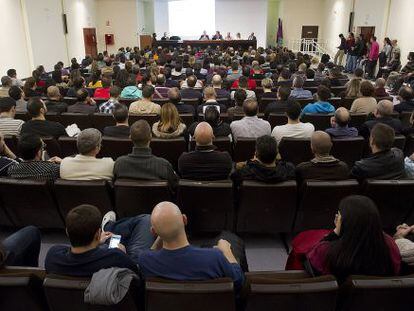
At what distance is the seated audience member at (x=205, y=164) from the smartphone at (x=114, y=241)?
3.16 feet

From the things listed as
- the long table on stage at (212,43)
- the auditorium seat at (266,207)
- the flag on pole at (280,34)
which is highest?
the flag on pole at (280,34)

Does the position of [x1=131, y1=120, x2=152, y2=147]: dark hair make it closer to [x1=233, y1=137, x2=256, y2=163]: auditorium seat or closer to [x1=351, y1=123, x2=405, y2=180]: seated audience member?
[x1=233, y1=137, x2=256, y2=163]: auditorium seat

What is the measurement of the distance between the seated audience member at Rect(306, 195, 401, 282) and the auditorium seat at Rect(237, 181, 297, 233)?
932 mm

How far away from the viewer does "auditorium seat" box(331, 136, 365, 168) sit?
13.0 feet

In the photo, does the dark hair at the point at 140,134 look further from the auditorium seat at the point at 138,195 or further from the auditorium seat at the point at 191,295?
the auditorium seat at the point at 191,295

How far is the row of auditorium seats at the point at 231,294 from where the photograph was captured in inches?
61.6

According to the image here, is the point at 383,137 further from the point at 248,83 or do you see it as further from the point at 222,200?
the point at 248,83

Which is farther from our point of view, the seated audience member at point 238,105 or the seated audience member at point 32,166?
the seated audience member at point 238,105

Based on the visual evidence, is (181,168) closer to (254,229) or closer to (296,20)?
(254,229)

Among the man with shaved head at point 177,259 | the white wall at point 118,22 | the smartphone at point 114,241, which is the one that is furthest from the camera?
the white wall at point 118,22

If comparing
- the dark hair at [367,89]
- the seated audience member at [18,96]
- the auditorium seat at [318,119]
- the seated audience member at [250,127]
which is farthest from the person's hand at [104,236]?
the dark hair at [367,89]

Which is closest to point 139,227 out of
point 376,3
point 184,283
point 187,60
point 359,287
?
point 184,283

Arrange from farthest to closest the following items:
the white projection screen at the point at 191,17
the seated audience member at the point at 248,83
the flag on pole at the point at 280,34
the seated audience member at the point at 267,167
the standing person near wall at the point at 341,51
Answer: the white projection screen at the point at 191,17
the flag on pole at the point at 280,34
the standing person near wall at the point at 341,51
the seated audience member at the point at 248,83
the seated audience member at the point at 267,167

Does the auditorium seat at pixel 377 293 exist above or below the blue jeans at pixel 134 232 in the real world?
above
